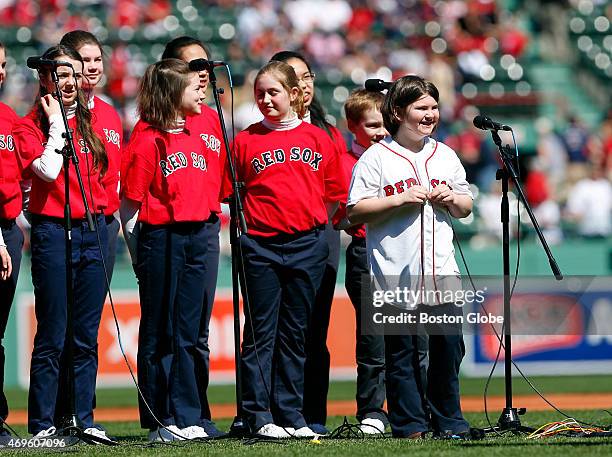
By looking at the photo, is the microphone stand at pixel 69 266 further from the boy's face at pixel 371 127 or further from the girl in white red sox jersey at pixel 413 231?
the boy's face at pixel 371 127

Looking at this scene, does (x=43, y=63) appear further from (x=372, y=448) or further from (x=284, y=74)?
(x=372, y=448)

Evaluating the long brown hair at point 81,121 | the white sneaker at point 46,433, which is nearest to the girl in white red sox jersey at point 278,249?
the long brown hair at point 81,121

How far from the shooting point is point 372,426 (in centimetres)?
802

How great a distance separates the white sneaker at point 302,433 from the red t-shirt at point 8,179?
2052 mm

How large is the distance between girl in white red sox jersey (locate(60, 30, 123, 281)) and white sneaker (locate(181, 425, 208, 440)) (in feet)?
3.36

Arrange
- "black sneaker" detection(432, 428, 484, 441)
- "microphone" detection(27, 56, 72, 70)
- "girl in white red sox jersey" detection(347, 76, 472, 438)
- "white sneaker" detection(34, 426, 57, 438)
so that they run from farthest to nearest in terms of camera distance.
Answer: "white sneaker" detection(34, 426, 57, 438) < "microphone" detection(27, 56, 72, 70) < "girl in white red sox jersey" detection(347, 76, 472, 438) < "black sneaker" detection(432, 428, 484, 441)

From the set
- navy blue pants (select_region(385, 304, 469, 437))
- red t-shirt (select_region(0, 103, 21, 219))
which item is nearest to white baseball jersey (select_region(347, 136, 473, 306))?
navy blue pants (select_region(385, 304, 469, 437))

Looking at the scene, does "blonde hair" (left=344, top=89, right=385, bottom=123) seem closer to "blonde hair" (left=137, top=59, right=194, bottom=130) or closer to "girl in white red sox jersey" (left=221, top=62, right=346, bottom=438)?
"girl in white red sox jersey" (left=221, top=62, right=346, bottom=438)

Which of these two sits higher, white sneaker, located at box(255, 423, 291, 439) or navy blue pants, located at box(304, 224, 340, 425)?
navy blue pants, located at box(304, 224, 340, 425)

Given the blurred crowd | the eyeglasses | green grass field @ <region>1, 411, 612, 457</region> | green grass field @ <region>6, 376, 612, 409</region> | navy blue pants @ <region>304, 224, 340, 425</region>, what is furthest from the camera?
the blurred crowd

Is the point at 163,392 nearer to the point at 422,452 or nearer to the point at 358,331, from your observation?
the point at 358,331

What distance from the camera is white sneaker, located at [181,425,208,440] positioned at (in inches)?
305

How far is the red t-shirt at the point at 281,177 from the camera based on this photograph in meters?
7.76

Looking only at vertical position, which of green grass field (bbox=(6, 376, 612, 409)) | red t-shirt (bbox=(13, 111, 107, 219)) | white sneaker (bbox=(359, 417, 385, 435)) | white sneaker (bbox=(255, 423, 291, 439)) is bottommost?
green grass field (bbox=(6, 376, 612, 409))
